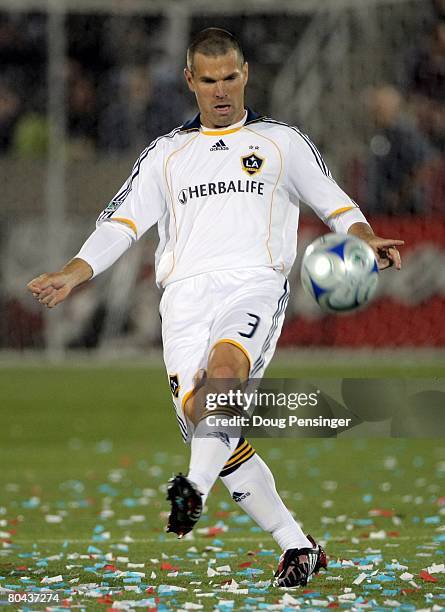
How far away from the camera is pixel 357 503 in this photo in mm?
8773

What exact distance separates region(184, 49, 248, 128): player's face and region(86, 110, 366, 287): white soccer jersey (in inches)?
4.2

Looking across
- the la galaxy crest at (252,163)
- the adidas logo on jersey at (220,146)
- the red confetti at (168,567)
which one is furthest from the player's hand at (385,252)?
the red confetti at (168,567)

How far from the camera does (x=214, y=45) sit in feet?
18.8

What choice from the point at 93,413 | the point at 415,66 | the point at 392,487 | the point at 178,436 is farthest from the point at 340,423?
the point at 415,66

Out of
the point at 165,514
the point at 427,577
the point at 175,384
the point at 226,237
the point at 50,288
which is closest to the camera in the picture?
the point at 50,288

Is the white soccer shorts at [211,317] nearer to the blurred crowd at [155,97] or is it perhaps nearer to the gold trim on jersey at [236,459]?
the gold trim on jersey at [236,459]

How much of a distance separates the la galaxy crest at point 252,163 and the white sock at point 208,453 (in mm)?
1095

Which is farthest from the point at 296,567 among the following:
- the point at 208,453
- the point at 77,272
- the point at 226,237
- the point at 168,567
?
the point at 77,272

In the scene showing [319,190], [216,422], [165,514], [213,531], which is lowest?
[216,422]

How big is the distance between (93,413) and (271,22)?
918cm

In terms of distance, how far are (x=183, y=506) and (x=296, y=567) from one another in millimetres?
889

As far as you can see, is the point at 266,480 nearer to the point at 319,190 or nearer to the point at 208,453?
the point at 208,453

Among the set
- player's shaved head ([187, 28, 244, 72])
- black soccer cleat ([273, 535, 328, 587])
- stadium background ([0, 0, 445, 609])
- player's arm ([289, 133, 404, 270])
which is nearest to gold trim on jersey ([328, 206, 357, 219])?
player's arm ([289, 133, 404, 270])

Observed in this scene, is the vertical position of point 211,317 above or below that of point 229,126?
below
